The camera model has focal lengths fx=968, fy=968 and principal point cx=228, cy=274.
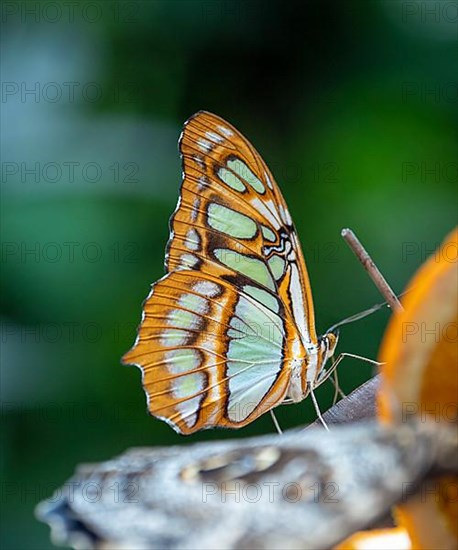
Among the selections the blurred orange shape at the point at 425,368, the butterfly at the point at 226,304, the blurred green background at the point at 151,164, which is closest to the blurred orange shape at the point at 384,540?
the blurred orange shape at the point at 425,368

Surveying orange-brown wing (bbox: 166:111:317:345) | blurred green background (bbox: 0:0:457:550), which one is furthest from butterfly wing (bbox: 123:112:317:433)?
blurred green background (bbox: 0:0:457:550)

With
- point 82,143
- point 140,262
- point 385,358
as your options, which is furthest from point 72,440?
point 385,358

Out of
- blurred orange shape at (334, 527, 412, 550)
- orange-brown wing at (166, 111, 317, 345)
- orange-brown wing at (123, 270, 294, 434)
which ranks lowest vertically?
orange-brown wing at (123, 270, 294, 434)

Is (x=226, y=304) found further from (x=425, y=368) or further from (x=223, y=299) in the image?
(x=425, y=368)

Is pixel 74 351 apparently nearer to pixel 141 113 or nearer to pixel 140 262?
pixel 140 262

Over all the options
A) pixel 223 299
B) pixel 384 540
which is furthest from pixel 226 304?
Result: pixel 384 540

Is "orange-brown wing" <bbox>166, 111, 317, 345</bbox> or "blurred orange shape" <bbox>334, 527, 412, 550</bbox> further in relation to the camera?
"orange-brown wing" <bbox>166, 111, 317, 345</bbox>

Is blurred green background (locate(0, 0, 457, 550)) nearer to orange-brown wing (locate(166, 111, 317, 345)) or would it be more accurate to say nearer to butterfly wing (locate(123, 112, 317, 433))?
butterfly wing (locate(123, 112, 317, 433))
